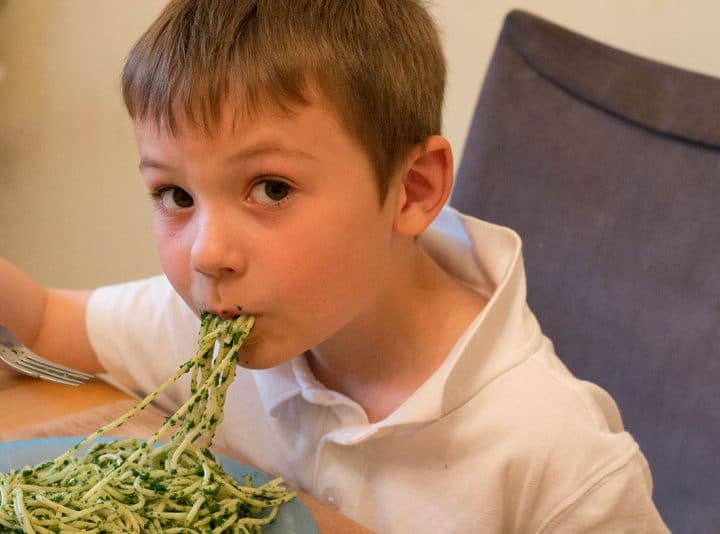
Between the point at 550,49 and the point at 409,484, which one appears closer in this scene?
the point at 409,484

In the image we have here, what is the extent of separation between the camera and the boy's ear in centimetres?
86

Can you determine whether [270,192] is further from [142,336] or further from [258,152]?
[142,336]

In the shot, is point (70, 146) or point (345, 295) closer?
point (345, 295)

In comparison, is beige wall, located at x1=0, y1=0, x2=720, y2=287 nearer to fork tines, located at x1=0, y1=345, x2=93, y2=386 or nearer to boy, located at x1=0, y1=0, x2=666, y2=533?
boy, located at x1=0, y1=0, x2=666, y2=533

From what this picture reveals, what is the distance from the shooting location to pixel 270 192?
0.72 metres

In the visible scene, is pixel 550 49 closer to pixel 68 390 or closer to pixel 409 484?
pixel 409 484

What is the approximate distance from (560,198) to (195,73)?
0.68m

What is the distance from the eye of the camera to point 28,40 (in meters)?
2.22

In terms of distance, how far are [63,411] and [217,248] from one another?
29cm

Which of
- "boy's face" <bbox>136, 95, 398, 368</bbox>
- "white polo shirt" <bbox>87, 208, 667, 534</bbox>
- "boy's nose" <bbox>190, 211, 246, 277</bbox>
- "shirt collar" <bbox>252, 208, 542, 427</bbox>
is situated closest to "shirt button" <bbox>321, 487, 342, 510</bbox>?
"white polo shirt" <bbox>87, 208, 667, 534</bbox>

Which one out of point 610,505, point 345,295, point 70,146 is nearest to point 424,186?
point 345,295

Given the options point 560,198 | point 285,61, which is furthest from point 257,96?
point 560,198

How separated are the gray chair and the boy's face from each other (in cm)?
50

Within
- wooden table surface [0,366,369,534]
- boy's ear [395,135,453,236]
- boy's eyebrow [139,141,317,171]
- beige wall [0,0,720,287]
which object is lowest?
beige wall [0,0,720,287]
